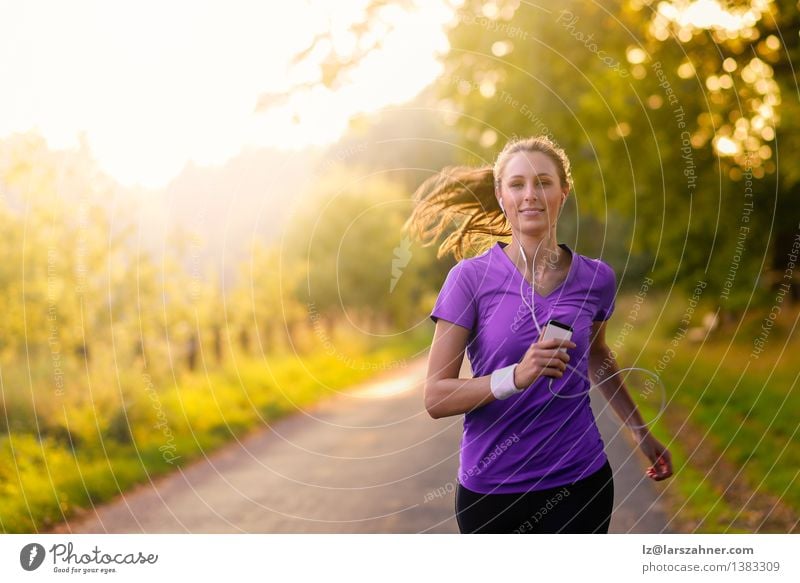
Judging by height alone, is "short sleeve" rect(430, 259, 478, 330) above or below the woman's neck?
below

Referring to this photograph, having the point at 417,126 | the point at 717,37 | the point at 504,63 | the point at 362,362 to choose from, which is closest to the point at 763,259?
the point at 717,37

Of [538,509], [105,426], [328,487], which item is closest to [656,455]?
[538,509]

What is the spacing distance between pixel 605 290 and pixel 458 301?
650mm

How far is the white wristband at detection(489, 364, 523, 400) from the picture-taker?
290 cm

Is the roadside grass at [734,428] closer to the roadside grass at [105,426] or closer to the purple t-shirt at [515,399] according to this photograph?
the purple t-shirt at [515,399]

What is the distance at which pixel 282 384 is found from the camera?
46.3 feet

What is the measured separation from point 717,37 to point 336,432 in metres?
6.57

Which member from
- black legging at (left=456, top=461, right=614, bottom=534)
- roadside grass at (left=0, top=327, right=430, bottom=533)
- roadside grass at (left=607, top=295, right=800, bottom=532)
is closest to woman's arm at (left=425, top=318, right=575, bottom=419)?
black legging at (left=456, top=461, right=614, bottom=534)

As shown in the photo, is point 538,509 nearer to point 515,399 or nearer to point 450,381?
point 515,399

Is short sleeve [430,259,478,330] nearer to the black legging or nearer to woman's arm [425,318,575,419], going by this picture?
woman's arm [425,318,575,419]

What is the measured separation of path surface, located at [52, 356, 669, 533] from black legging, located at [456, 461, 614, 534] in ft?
5.38

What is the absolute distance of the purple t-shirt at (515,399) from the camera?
9.75 ft

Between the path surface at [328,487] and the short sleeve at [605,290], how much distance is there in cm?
149

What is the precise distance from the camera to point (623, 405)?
3.33 meters
